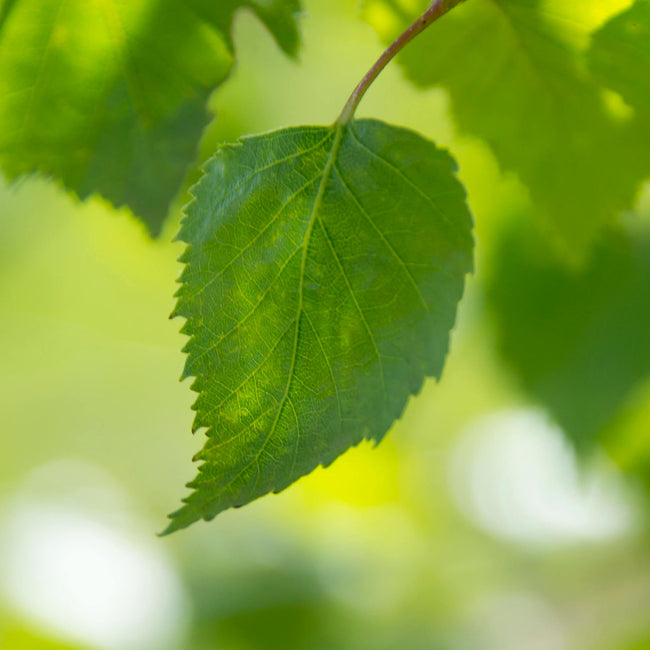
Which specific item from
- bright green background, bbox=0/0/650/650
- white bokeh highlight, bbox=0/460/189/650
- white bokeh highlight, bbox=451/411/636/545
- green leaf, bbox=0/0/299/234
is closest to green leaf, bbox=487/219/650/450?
white bokeh highlight, bbox=451/411/636/545

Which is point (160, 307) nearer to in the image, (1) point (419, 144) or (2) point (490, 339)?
(2) point (490, 339)

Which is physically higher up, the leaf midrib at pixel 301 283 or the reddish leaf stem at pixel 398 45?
the reddish leaf stem at pixel 398 45

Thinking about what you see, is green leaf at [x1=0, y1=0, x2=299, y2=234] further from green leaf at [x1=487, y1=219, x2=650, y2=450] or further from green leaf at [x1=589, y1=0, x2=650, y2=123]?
green leaf at [x1=487, y1=219, x2=650, y2=450]

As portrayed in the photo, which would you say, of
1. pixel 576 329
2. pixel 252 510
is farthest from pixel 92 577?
pixel 576 329

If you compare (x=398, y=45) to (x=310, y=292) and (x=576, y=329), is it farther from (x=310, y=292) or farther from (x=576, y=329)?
(x=576, y=329)

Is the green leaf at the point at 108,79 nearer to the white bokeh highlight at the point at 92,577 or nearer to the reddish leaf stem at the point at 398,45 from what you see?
the reddish leaf stem at the point at 398,45

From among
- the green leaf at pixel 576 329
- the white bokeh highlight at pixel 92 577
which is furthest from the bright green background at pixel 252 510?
the green leaf at pixel 576 329
